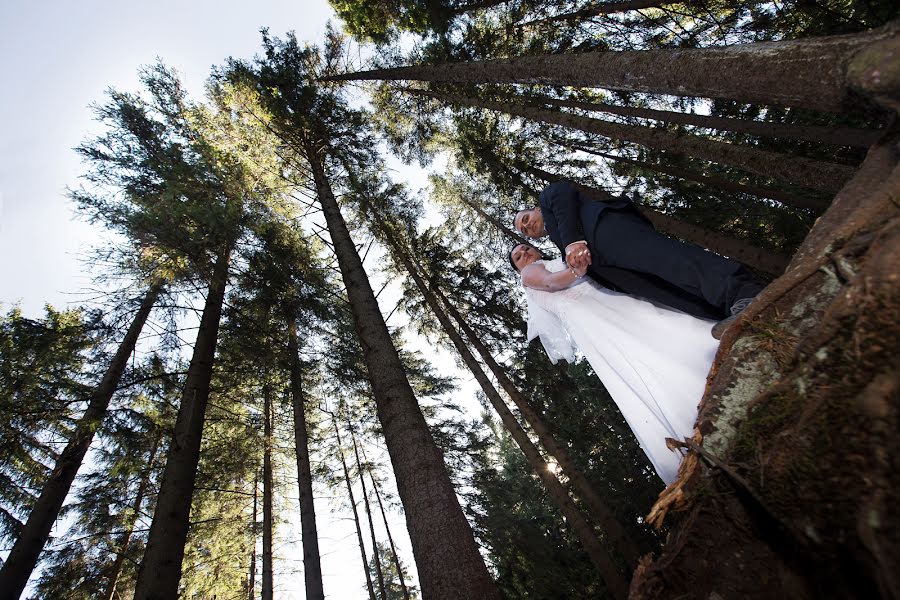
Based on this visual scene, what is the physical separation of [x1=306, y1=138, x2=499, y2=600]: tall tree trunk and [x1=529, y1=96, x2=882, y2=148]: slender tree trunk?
468 centimetres

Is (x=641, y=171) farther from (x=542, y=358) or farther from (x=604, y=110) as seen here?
(x=542, y=358)

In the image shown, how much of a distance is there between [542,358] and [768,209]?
6.25 meters

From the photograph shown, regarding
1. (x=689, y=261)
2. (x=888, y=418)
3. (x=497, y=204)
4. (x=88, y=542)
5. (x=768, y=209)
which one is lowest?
(x=888, y=418)

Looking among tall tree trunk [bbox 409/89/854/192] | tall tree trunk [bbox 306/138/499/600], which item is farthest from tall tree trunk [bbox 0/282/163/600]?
tall tree trunk [bbox 409/89/854/192]

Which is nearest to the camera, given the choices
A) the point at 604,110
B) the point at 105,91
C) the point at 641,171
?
the point at 604,110

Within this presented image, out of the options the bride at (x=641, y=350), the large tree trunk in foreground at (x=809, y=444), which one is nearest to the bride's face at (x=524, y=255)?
the bride at (x=641, y=350)

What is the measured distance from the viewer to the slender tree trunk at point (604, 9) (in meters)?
6.73

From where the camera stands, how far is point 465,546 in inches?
107

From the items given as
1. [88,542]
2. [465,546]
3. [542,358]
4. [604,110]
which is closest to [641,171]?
[604,110]

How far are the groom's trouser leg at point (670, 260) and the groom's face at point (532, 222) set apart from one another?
0.79 m

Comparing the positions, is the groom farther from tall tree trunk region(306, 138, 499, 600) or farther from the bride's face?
tall tree trunk region(306, 138, 499, 600)

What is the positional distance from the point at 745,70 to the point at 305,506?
40.5 ft

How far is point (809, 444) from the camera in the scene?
0.72 meters

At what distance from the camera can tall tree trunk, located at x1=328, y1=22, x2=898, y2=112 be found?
184 cm
